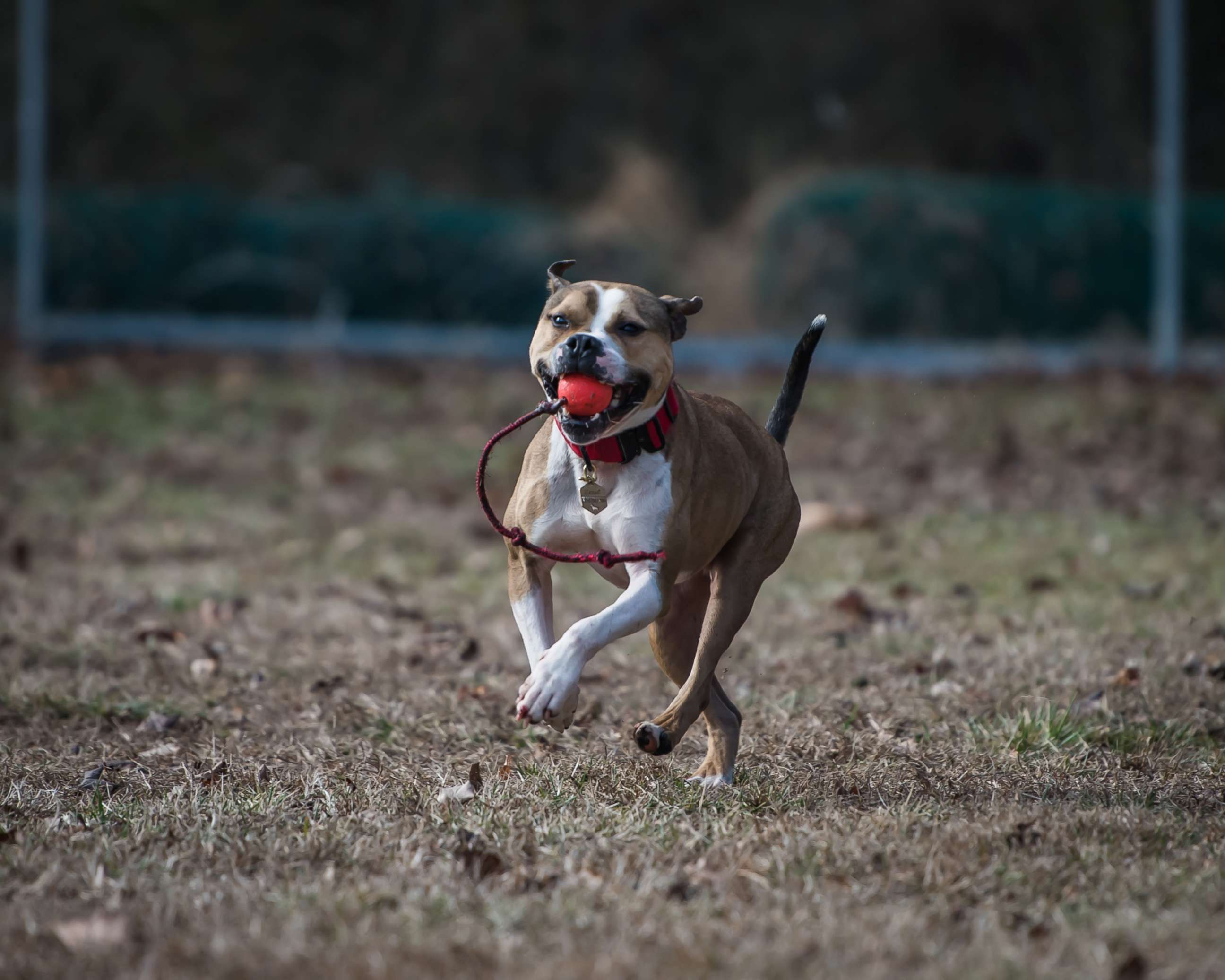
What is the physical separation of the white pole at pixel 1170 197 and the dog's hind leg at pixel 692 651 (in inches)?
480

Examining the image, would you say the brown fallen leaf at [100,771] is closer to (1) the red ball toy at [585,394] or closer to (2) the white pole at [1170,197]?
(1) the red ball toy at [585,394]

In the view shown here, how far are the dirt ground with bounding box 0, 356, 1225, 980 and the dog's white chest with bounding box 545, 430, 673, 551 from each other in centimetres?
65

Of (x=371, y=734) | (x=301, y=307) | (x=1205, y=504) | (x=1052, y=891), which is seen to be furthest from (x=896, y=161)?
(x=1052, y=891)

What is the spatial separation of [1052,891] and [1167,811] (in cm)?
69

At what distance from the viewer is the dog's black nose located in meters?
3.48

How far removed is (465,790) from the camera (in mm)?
3768

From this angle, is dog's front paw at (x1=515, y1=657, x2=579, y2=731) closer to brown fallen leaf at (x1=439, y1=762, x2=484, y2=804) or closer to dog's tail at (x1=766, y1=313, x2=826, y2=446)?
brown fallen leaf at (x1=439, y1=762, x2=484, y2=804)

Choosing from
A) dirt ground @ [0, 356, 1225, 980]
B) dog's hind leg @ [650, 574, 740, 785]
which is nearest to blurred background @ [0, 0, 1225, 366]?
dirt ground @ [0, 356, 1225, 980]

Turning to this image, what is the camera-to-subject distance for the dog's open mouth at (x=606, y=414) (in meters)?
3.52

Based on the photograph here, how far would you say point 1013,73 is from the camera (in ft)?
61.9

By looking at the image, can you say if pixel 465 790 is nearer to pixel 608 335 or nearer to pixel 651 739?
pixel 651 739

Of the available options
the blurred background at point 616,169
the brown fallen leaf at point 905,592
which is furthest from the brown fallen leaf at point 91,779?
the blurred background at point 616,169

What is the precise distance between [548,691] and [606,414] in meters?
0.65

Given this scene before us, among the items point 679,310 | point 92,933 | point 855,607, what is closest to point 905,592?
point 855,607
